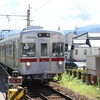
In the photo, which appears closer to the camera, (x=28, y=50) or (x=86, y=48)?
(x=28, y=50)

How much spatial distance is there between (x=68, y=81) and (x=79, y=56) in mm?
39041

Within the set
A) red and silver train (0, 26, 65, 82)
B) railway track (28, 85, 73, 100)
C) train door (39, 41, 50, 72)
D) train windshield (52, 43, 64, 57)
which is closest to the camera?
railway track (28, 85, 73, 100)

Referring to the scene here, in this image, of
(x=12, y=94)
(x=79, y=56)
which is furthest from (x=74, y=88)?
(x=79, y=56)

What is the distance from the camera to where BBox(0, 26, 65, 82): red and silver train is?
12398 mm

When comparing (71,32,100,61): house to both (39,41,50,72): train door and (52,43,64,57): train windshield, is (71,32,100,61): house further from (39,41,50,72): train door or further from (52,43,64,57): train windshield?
(39,41,50,72): train door

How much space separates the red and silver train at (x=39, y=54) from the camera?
12398 mm

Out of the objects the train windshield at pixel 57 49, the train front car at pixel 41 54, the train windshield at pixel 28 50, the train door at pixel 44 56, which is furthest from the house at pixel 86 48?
the train windshield at pixel 28 50

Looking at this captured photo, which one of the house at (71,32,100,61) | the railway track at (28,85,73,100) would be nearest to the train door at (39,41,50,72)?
the railway track at (28,85,73,100)

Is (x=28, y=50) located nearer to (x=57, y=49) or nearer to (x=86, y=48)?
(x=57, y=49)

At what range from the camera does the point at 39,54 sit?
1256cm

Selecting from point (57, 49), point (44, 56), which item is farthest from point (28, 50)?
point (57, 49)

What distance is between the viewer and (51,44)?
41.9ft

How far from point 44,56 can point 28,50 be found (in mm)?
872

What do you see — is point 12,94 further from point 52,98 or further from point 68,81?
point 68,81
